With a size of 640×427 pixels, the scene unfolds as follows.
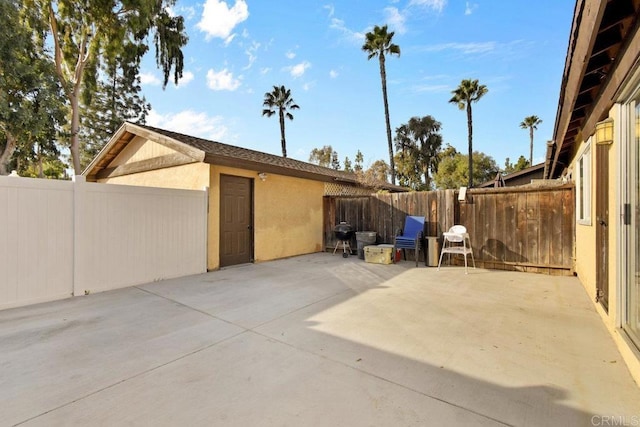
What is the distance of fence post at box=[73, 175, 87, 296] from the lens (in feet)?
13.9

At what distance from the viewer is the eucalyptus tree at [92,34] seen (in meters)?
10.6

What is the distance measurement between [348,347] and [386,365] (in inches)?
16.0

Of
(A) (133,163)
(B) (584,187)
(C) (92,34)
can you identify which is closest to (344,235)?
(B) (584,187)

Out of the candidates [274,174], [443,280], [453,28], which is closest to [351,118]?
[453,28]

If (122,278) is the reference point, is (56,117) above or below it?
above

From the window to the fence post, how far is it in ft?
23.4

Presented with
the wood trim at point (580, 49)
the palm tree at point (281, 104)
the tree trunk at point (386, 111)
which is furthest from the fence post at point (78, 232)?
the palm tree at point (281, 104)

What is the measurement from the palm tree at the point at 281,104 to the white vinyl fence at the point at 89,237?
15.8m

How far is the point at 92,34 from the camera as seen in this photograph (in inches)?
453

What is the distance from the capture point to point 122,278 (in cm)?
473

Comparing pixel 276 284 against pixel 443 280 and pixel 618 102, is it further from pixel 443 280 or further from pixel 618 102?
pixel 618 102

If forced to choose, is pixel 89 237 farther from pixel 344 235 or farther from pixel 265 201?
pixel 344 235

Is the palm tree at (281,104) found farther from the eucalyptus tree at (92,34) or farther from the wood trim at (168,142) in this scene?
the wood trim at (168,142)

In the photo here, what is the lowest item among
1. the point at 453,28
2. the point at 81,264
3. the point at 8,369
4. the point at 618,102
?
the point at 8,369
